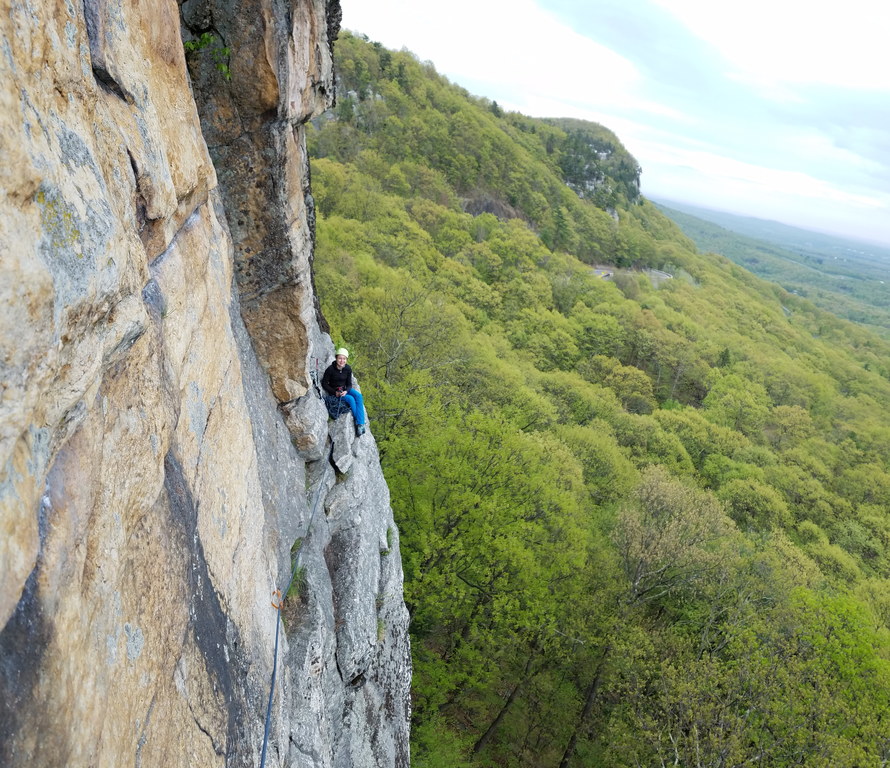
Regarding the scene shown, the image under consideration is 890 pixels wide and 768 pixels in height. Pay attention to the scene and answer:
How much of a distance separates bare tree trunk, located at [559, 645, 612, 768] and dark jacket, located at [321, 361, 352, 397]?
46.8ft

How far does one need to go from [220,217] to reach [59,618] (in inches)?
219

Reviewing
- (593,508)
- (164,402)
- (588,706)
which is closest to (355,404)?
(164,402)

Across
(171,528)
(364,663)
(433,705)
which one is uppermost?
(171,528)

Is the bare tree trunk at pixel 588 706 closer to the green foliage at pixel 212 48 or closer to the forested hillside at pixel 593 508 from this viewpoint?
the forested hillside at pixel 593 508

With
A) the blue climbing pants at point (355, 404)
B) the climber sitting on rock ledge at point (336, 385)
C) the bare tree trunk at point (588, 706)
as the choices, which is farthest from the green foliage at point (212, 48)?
the bare tree trunk at point (588, 706)

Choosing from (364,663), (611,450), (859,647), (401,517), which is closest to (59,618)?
(364,663)

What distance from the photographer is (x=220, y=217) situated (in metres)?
7.18

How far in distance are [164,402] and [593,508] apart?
24971mm

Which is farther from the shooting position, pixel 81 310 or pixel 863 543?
Result: pixel 863 543

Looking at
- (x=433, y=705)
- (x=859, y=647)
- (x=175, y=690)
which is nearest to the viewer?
(x=175, y=690)

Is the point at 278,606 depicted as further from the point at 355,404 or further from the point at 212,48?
the point at 212,48

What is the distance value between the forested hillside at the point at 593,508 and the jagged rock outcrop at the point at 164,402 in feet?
30.2

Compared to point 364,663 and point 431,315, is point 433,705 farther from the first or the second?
point 431,315

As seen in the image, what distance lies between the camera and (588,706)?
61.8 ft
